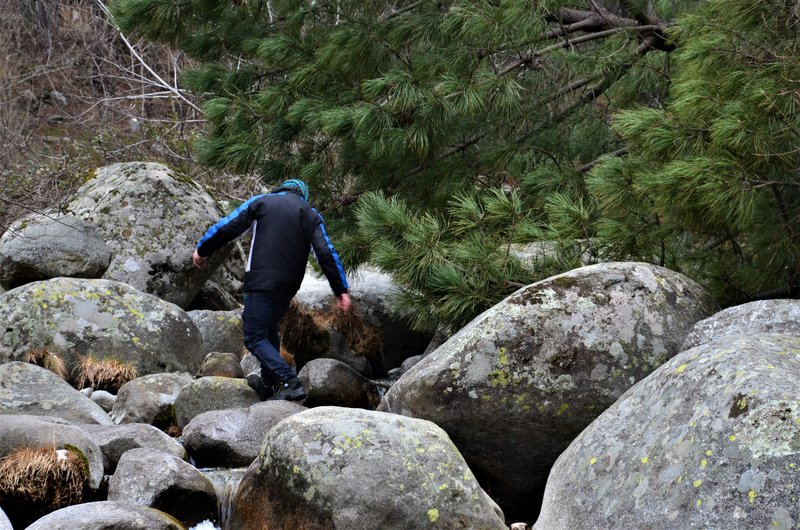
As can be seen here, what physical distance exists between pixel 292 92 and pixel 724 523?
5.51 meters

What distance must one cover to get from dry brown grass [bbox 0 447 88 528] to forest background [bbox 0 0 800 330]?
2.76 m

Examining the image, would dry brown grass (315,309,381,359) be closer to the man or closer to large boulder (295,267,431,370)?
large boulder (295,267,431,370)

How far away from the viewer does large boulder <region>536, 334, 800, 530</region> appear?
381 centimetres

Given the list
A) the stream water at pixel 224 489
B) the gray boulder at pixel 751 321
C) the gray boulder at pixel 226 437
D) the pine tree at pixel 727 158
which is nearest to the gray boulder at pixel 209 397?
the gray boulder at pixel 226 437

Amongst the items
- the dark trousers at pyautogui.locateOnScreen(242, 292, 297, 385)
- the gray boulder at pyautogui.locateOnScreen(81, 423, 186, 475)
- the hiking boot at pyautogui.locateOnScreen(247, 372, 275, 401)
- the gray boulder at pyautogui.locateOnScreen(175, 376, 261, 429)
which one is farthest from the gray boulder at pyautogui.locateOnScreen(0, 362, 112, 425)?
the dark trousers at pyautogui.locateOnScreen(242, 292, 297, 385)

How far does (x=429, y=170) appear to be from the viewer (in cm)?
811

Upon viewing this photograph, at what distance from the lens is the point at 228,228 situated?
757 centimetres

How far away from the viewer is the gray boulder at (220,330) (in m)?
9.33

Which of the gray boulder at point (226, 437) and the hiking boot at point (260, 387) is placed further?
the hiking boot at point (260, 387)

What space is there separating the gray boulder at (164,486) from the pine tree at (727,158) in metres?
3.12

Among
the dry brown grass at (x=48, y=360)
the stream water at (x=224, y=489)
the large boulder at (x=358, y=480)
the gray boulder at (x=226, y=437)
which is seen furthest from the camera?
the dry brown grass at (x=48, y=360)

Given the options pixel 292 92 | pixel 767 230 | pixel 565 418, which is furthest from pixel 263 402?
pixel 767 230

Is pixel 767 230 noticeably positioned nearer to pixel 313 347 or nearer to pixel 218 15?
pixel 313 347

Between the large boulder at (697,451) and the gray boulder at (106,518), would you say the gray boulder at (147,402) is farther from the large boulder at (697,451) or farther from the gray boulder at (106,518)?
the large boulder at (697,451)
